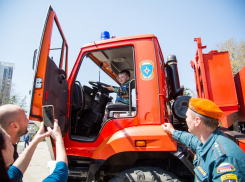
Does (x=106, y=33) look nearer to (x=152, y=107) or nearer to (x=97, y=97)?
(x=97, y=97)

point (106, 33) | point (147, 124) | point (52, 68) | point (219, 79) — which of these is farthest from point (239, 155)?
point (106, 33)

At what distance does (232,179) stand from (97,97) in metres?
2.56

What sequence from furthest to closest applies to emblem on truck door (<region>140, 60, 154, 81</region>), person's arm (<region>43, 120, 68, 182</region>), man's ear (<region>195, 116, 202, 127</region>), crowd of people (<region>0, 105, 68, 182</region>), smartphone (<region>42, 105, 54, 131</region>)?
emblem on truck door (<region>140, 60, 154, 81</region>) < man's ear (<region>195, 116, 202, 127</region>) < smartphone (<region>42, 105, 54, 131</region>) < person's arm (<region>43, 120, 68, 182</region>) < crowd of people (<region>0, 105, 68, 182</region>)

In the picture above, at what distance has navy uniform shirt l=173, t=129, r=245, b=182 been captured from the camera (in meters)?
1.20

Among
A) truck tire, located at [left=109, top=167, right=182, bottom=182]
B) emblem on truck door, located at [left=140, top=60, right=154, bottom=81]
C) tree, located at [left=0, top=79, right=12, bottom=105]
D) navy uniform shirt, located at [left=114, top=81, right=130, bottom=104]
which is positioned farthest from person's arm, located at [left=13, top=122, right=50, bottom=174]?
tree, located at [left=0, top=79, right=12, bottom=105]

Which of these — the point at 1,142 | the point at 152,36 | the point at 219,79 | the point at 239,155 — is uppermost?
the point at 152,36

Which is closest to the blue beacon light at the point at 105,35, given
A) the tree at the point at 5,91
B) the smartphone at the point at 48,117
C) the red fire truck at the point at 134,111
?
the red fire truck at the point at 134,111

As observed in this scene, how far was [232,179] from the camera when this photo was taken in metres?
1.18

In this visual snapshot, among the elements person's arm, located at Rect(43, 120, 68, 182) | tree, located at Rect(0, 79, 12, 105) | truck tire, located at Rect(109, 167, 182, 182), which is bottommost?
truck tire, located at Rect(109, 167, 182, 182)

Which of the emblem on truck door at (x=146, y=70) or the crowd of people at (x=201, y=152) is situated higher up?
the emblem on truck door at (x=146, y=70)

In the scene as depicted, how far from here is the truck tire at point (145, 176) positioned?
1.95 metres

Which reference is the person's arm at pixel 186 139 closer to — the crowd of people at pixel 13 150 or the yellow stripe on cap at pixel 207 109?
the yellow stripe on cap at pixel 207 109

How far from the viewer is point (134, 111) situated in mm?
2438

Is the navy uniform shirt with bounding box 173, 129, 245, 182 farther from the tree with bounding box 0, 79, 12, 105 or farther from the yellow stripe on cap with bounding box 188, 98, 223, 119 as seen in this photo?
the tree with bounding box 0, 79, 12, 105
